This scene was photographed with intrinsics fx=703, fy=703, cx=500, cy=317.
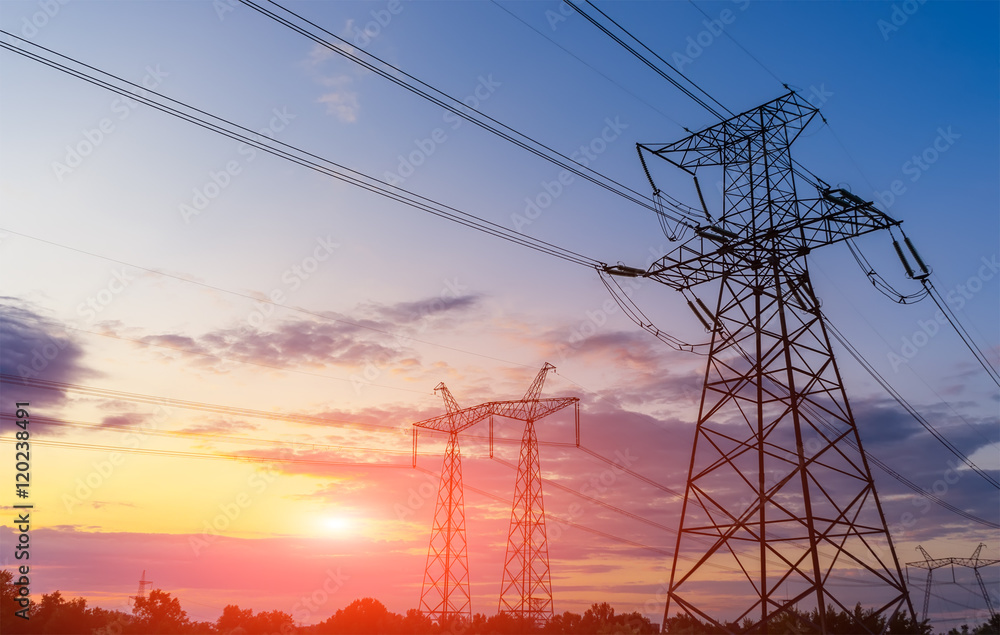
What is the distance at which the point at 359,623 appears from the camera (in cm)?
6012

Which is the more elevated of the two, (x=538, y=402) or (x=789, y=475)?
(x=538, y=402)

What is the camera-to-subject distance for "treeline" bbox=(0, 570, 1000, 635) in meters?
29.8

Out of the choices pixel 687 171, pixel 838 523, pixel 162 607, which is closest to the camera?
pixel 838 523

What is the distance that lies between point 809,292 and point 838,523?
8704 millimetres

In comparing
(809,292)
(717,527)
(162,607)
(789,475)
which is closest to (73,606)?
(162,607)

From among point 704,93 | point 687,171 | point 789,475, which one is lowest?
point 789,475

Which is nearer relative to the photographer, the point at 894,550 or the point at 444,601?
the point at 894,550

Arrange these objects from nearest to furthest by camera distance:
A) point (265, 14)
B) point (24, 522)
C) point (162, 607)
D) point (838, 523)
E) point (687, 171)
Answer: point (265, 14) → point (838, 523) → point (24, 522) → point (687, 171) → point (162, 607)

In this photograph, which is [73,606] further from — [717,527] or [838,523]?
[838,523]

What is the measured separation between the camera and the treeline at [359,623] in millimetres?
29797

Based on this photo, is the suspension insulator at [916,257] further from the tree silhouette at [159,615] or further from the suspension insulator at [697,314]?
the tree silhouette at [159,615]

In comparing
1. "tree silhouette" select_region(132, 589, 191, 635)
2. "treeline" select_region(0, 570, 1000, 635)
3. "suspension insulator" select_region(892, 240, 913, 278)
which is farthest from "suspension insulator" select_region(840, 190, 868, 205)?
"tree silhouette" select_region(132, 589, 191, 635)

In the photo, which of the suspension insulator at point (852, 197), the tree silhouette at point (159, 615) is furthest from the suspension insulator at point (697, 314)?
the tree silhouette at point (159, 615)

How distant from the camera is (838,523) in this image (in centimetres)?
2305
